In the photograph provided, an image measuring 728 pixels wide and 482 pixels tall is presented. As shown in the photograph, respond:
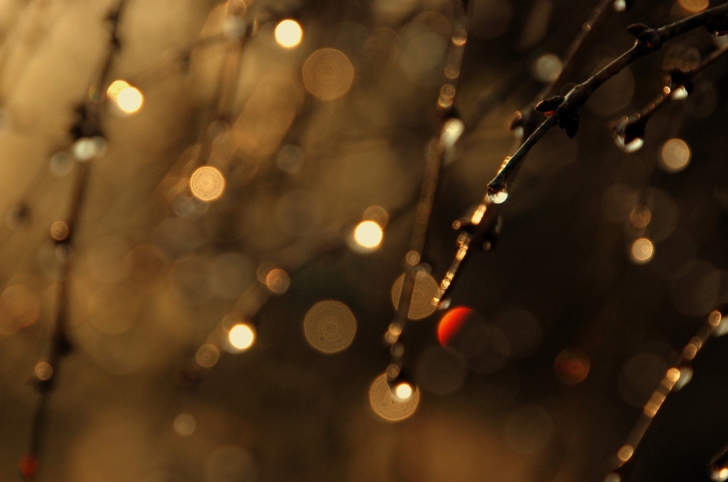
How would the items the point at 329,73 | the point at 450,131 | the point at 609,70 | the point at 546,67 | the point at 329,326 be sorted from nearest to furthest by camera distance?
the point at 609,70
the point at 450,131
the point at 546,67
the point at 329,73
the point at 329,326

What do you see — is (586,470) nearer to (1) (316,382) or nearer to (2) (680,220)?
(2) (680,220)

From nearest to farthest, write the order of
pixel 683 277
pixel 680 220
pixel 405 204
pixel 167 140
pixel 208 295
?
pixel 405 204 < pixel 680 220 < pixel 683 277 < pixel 167 140 < pixel 208 295

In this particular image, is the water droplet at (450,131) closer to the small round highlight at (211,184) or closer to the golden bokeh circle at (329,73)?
the small round highlight at (211,184)

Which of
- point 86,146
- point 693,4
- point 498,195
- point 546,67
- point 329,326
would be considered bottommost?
point 329,326

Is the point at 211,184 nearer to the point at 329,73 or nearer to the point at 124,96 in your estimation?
the point at 124,96

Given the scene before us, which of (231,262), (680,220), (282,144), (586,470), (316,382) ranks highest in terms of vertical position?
(680,220)

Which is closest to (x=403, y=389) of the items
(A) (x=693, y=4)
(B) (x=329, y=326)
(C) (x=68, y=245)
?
(C) (x=68, y=245)

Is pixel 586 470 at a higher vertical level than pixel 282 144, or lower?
lower

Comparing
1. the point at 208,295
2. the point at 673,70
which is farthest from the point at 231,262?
the point at 673,70
